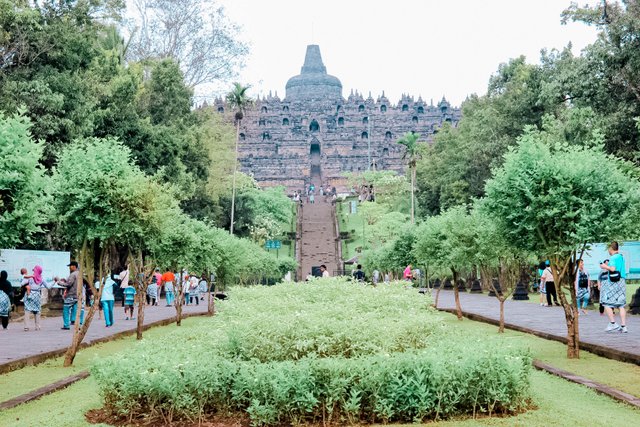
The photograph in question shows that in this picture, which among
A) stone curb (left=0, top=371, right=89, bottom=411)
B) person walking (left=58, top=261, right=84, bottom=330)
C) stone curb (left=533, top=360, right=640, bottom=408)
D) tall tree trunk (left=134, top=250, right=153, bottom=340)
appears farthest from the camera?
person walking (left=58, top=261, right=84, bottom=330)

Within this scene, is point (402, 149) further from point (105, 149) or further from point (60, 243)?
point (105, 149)

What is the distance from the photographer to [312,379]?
714cm

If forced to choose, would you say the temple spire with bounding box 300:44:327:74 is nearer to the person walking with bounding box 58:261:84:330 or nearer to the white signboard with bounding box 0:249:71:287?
the white signboard with bounding box 0:249:71:287

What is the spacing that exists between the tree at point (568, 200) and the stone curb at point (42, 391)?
679 cm

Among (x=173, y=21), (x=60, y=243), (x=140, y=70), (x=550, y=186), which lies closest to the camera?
(x=550, y=186)

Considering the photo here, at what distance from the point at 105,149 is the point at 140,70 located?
19.9 m

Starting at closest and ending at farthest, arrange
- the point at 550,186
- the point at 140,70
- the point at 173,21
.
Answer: the point at 550,186 < the point at 140,70 < the point at 173,21

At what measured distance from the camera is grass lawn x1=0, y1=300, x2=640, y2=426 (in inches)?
287

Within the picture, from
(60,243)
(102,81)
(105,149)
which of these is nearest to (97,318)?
(60,243)

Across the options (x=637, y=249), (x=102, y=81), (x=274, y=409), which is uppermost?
(x=102, y=81)

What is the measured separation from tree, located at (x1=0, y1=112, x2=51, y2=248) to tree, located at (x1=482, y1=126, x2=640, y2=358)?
696cm

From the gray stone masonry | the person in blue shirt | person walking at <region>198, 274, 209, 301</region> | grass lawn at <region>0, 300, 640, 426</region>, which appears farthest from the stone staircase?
grass lawn at <region>0, 300, 640, 426</region>

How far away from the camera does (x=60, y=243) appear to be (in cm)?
2597

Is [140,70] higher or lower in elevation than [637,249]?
higher
